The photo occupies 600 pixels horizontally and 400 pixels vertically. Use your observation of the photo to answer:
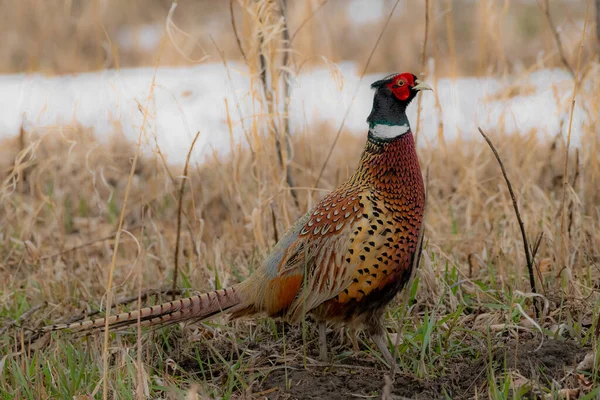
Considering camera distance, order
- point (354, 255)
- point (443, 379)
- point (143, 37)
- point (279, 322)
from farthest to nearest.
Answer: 1. point (143, 37)
2. point (279, 322)
3. point (354, 255)
4. point (443, 379)

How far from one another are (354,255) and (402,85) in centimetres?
→ 67

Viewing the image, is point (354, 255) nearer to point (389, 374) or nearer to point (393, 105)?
point (389, 374)

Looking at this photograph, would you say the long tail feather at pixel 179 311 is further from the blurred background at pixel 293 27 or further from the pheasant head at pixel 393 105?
the blurred background at pixel 293 27

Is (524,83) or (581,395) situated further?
(524,83)

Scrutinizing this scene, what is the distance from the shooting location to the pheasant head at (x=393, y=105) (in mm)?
2934

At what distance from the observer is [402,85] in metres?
2.94

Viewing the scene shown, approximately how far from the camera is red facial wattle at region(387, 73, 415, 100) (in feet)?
9.62

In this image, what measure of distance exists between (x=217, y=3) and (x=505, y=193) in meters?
9.12

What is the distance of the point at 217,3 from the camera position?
41.3 feet

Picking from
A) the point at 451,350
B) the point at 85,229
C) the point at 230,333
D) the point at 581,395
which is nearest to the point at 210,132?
the point at 85,229

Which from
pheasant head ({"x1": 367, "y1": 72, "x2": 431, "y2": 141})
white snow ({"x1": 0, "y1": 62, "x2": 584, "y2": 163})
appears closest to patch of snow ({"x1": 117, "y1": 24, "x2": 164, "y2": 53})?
white snow ({"x1": 0, "y1": 62, "x2": 584, "y2": 163})

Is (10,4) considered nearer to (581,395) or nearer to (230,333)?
(230,333)

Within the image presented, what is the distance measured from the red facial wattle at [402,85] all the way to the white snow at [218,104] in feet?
5.94

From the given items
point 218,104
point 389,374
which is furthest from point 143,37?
point 389,374
